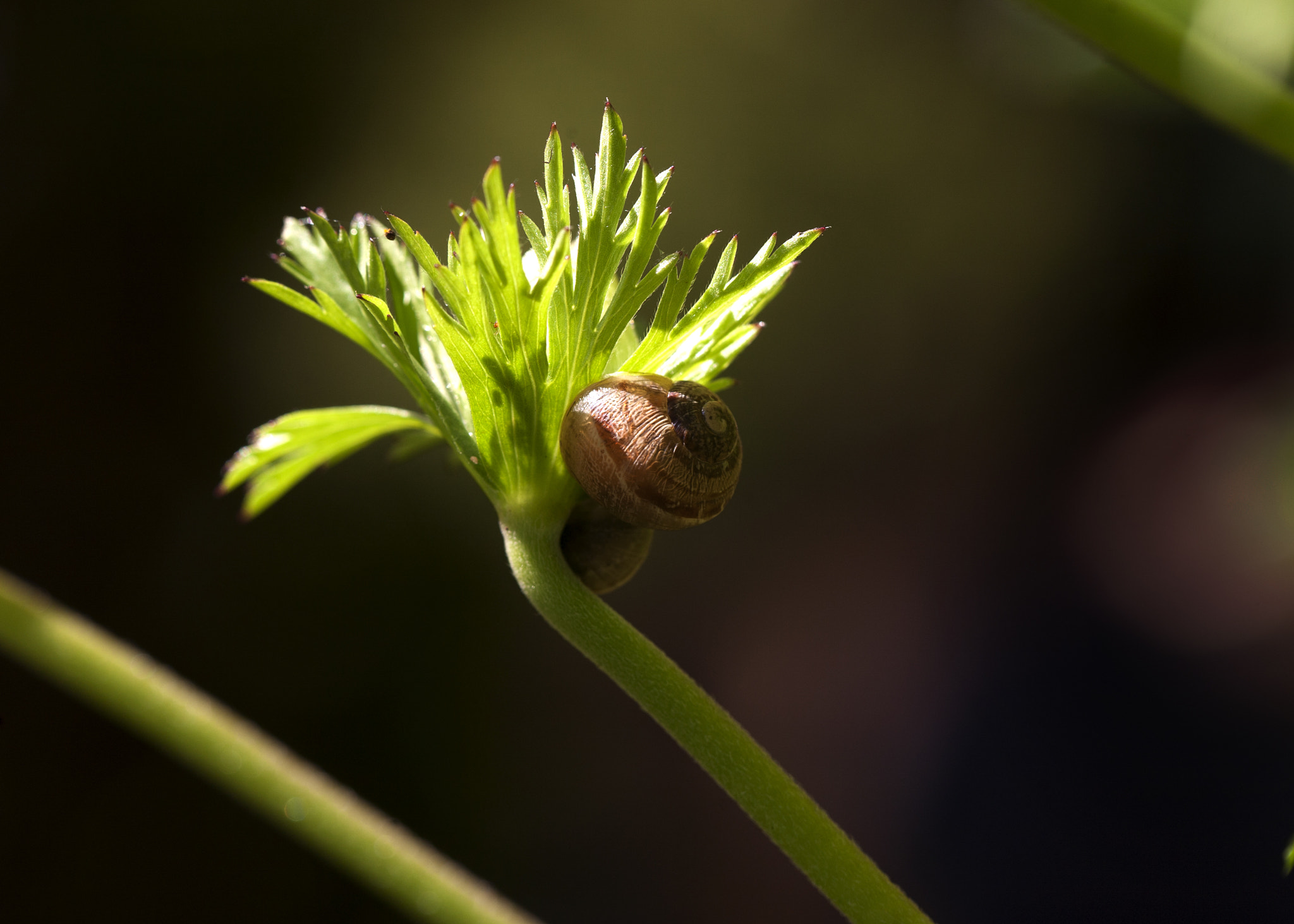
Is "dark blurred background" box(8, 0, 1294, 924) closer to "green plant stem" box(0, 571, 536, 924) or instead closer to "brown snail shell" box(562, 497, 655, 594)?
"green plant stem" box(0, 571, 536, 924)

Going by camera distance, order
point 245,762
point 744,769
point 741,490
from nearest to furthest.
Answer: point 744,769, point 245,762, point 741,490

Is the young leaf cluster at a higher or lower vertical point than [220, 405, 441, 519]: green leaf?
higher

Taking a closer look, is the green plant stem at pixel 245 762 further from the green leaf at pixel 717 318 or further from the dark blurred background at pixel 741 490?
the dark blurred background at pixel 741 490

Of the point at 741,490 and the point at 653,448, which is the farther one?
the point at 741,490

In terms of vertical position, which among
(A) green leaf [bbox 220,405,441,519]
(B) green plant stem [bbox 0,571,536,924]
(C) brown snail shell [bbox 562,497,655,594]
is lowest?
(B) green plant stem [bbox 0,571,536,924]

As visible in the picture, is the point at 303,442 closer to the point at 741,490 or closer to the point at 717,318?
the point at 717,318

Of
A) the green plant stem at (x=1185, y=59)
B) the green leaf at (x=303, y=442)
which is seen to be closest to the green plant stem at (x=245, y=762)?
the green leaf at (x=303, y=442)

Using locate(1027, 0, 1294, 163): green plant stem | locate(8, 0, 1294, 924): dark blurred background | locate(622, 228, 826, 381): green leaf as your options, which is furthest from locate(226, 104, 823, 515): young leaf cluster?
locate(8, 0, 1294, 924): dark blurred background

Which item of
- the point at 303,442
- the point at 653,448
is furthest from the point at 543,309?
the point at 303,442
